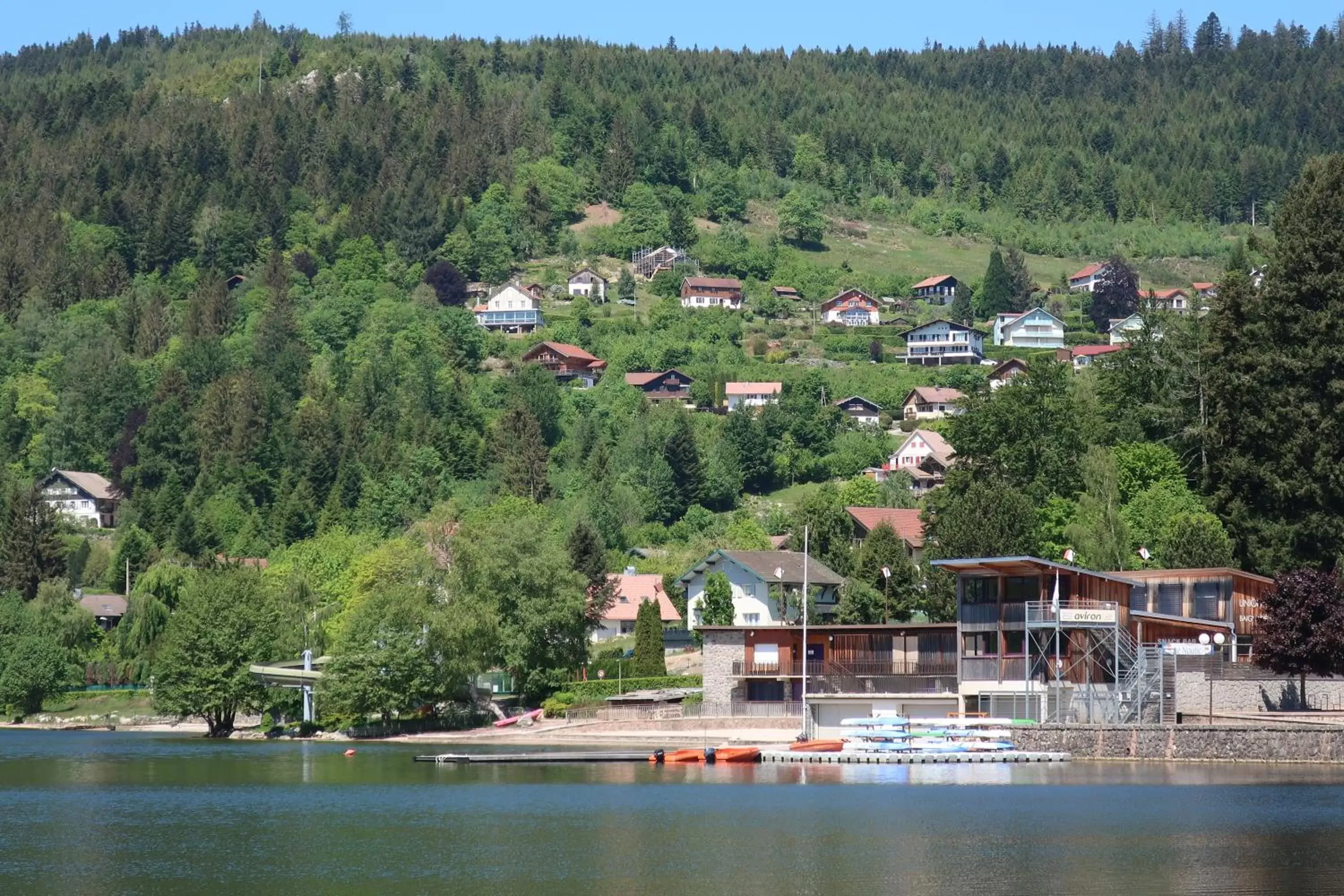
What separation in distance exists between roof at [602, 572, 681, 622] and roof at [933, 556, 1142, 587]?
133 ft

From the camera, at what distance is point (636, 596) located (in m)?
126

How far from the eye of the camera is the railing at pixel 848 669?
261 ft

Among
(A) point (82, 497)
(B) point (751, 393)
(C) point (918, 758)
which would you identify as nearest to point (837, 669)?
(C) point (918, 758)

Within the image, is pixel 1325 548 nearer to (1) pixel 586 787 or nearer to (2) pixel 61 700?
(1) pixel 586 787

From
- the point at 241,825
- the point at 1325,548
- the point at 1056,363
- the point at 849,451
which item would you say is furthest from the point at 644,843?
the point at 849,451

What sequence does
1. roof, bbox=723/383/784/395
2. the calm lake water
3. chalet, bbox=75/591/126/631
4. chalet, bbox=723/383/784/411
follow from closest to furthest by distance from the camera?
the calm lake water, chalet, bbox=75/591/126/631, chalet, bbox=723/383/784/411, roof, bbox=723/383/784/395

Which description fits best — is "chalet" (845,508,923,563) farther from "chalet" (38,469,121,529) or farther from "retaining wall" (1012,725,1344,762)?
"chalet" (38,469,121,529)

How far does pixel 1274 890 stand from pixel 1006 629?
3479 centimetres

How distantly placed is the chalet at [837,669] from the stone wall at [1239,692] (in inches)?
363

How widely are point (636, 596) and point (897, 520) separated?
1752 centimetres

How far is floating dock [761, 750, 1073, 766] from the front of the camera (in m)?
68.1

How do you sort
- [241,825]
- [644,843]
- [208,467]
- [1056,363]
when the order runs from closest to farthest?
1. [644,843]
2. [241,825]
3. [1056,363]
4. [208,467]

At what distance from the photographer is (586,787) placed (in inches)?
2483


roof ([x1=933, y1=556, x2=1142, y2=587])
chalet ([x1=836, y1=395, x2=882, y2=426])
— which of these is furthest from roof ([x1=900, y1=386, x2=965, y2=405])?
roof ([x1=933, y1=556, x2=1142, y2=587])
